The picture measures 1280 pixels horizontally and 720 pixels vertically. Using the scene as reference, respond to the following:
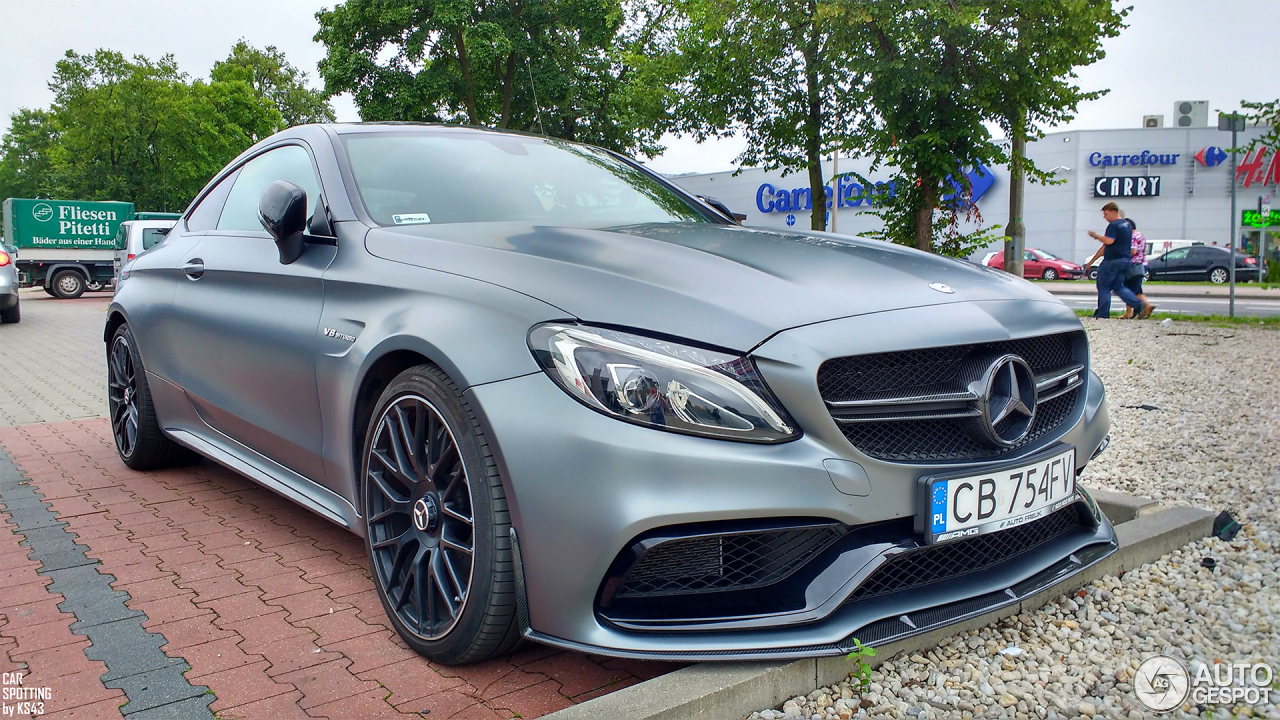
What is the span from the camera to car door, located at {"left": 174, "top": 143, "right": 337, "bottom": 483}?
9.67ft

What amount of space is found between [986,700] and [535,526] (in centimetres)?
114

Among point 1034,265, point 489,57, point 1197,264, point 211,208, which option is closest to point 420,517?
point 211,208

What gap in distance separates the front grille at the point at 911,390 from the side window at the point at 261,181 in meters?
2.00

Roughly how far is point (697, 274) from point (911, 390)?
1.88 feet

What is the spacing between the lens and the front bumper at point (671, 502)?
76.1 inches

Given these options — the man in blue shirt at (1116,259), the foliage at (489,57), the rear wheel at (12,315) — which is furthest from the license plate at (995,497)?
the foliage at (489,57)

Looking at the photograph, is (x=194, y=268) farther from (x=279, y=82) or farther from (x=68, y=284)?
(x=279, y=82)

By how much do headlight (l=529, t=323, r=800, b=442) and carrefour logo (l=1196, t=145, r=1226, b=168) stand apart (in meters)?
45.3

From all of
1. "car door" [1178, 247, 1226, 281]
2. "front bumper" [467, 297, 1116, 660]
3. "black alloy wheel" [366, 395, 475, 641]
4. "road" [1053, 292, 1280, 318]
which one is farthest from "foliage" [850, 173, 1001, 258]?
"car door" [1178, 247, 1226, 281]

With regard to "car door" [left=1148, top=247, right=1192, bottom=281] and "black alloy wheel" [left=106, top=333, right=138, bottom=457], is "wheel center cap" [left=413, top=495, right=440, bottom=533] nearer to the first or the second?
"black alloy wheel" [left=106, top=333, right=138, bottom=457]

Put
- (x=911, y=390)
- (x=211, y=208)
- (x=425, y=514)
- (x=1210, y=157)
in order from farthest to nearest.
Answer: (x=1210, y=157) < (x=211, y=208) < (x=425, y=514) < (x=911, y=390)

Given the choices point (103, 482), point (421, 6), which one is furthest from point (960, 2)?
point (421, 6)

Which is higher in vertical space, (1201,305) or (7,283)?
(7,283)

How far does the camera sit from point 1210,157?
130 ft
